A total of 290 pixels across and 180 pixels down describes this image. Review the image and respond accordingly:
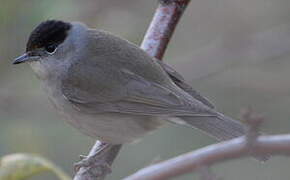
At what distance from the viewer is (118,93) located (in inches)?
159

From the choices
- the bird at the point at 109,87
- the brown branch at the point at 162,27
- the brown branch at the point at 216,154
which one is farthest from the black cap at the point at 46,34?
the brown branch at the point at 216,154

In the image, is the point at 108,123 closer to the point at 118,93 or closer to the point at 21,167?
the point at 118,93

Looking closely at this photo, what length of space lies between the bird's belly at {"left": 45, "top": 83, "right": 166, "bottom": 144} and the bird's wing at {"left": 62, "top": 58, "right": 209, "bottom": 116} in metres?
0.05

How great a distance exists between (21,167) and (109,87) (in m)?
1.36

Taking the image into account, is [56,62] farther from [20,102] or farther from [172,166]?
[172,166]

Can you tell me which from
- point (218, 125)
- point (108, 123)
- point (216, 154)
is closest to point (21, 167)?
point (108, 123)

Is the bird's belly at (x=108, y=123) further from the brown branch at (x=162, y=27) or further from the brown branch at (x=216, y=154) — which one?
the brown branch at (x=216, y=154)

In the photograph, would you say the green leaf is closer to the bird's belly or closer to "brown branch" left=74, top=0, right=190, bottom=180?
the bird's belly

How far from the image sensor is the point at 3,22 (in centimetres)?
430

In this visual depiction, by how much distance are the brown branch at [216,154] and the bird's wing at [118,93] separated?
2.55 meters

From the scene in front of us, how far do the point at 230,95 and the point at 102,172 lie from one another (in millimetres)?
2732

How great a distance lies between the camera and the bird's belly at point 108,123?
3.97 m

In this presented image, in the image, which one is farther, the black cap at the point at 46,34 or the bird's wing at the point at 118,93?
the black cap at the point at 46,34

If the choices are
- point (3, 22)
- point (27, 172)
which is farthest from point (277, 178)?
point (27, 172)
